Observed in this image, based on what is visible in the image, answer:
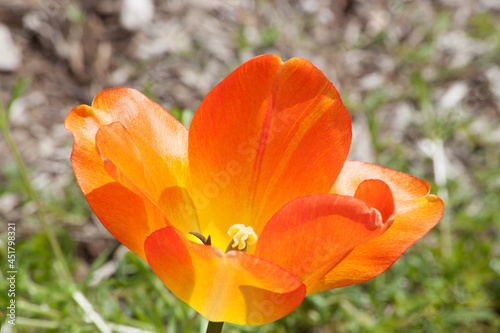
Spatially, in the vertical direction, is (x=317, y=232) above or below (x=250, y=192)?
above

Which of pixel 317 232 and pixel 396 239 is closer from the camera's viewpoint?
pixel 317 232

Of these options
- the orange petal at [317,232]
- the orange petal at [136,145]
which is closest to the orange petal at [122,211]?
the orange petal at [136,145]

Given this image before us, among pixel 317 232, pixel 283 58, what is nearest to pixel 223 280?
pixel 317 232

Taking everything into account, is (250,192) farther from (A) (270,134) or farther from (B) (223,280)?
(B) (223,280)

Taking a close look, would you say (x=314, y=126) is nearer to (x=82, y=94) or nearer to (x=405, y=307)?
(x=405, y=307)

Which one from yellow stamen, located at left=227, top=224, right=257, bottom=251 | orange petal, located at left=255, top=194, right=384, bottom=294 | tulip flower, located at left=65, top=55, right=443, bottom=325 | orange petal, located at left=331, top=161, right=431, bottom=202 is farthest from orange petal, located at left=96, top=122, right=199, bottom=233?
orange petal, located at left=331, top=161, right=431, bottom=202

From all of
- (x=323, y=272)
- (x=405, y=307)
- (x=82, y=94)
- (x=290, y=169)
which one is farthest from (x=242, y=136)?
(x=82, y=94)
